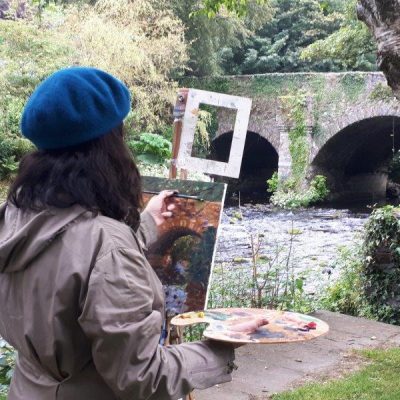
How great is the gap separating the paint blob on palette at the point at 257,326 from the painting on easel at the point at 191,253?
0.92m

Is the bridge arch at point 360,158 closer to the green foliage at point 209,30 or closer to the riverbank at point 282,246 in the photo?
the riverbank at point 282,246

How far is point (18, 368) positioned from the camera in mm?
1409

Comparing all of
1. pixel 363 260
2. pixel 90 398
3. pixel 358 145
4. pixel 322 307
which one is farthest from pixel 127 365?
pixel 358 145

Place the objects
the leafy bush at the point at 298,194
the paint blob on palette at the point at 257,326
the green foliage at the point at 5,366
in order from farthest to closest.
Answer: the leafy bush at the point at 298,194 → the green foliage at the point at 5,366 → the paint blob on palette at the point at 257,326

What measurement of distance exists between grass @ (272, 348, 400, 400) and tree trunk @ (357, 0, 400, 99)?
1.59 meters

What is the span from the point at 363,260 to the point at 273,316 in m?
3.91

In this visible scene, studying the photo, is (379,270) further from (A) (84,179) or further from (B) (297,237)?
(B) (297,237)

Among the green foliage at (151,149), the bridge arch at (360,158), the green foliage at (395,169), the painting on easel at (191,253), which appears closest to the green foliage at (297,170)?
the bridge arch at (360,158)

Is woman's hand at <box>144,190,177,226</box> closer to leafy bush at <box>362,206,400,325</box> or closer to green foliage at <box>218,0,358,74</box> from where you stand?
leafy bush at <box>362,206,400,325</box>

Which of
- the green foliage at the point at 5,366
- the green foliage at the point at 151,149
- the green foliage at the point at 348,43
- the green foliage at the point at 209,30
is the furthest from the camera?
the green foliage at the point at 209,30

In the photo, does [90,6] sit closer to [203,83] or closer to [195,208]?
[203,83]

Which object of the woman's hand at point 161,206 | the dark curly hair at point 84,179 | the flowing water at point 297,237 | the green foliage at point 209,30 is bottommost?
the flowing water at point 297,237

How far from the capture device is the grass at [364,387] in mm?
3451

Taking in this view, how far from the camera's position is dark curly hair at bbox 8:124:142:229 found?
1304mm
